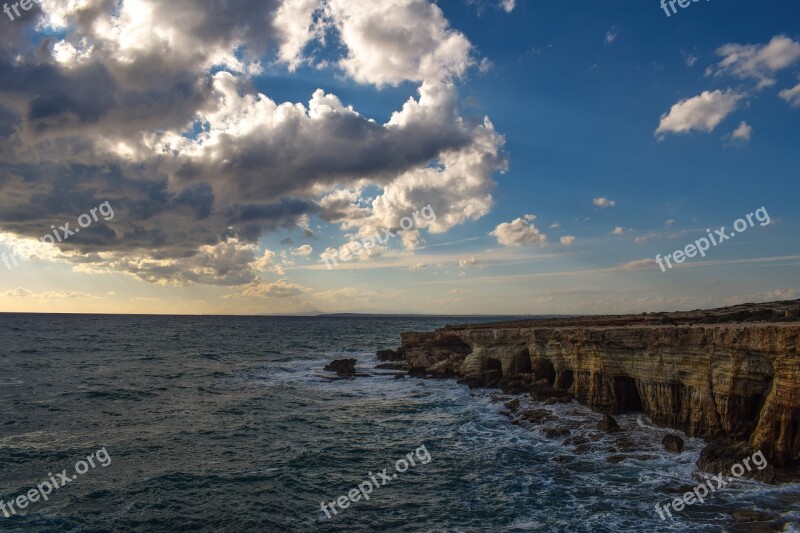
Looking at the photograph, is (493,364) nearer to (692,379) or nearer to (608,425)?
(608,425)

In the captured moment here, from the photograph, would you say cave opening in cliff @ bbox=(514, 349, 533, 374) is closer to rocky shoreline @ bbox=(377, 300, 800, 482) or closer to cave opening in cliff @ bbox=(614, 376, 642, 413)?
rocky shoreline @ bbox=(377, 300, 800, 482)

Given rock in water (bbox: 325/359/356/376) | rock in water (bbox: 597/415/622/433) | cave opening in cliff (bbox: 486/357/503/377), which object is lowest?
rock in water (bbox: 325/359/356/376)

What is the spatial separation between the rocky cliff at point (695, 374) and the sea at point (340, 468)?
1517 millimetres

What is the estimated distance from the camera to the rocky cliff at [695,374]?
693 inches

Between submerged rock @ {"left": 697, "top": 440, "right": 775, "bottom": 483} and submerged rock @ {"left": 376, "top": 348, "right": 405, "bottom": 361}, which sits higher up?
submerged rock @ {"left": 697, "top": 440, "right": 775, "bottom": 483}

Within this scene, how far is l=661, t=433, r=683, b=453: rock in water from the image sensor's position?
2052 cm

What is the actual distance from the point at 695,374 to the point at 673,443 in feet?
11.2

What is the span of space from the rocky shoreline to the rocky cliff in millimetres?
40

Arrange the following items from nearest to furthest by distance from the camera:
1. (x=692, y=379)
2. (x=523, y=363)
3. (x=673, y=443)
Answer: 1. (x=673, y=443)
2. (x=692, y=379)
3. (x=523, y=363)

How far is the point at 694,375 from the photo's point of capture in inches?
865

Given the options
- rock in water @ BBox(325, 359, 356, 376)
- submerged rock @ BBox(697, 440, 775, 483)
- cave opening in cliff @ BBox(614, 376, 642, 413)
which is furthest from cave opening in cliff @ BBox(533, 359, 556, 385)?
rock in water @ BBox(325, 359, 356, 376)

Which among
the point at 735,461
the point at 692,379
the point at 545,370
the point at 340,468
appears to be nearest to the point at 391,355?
the point at 545,370

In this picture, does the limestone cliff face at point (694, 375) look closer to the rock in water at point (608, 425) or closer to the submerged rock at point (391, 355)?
the rock in water at point (608, 425)

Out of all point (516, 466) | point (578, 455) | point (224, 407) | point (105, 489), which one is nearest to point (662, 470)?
point (578, 455)
